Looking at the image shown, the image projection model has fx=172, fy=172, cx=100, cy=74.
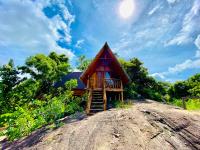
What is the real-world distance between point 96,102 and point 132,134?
23.7 ft

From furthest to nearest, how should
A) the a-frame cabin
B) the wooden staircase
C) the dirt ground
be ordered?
the a-frame cabin, the wooden staircase, the dirt ground

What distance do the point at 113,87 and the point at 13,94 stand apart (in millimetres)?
9863

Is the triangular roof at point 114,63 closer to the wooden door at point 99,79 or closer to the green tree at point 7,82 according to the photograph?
the wooden door at point 99,79

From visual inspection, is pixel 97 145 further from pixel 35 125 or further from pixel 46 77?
pixel 46 77

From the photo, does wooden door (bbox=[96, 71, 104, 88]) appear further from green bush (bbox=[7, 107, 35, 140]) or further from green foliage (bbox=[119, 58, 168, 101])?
green bush (bbox=[7, 107, 35, 140])

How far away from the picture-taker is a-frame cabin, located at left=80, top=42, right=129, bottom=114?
15875 millimetres

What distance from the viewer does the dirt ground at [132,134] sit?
693cm

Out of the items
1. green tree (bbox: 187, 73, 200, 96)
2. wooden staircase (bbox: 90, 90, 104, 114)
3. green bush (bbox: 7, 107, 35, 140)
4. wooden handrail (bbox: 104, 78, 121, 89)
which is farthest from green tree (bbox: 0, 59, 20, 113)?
green tree (bbox: 187, 73, 200, 96)

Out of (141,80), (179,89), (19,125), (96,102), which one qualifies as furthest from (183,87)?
(19,125)

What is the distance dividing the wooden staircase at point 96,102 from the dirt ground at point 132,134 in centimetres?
397

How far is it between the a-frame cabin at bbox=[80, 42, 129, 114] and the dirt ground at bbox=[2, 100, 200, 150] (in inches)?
217

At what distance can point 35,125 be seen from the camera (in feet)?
37.9

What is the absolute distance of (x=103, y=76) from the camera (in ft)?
58.5

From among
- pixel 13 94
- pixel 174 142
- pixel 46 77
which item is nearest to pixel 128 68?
pixel 46 77
